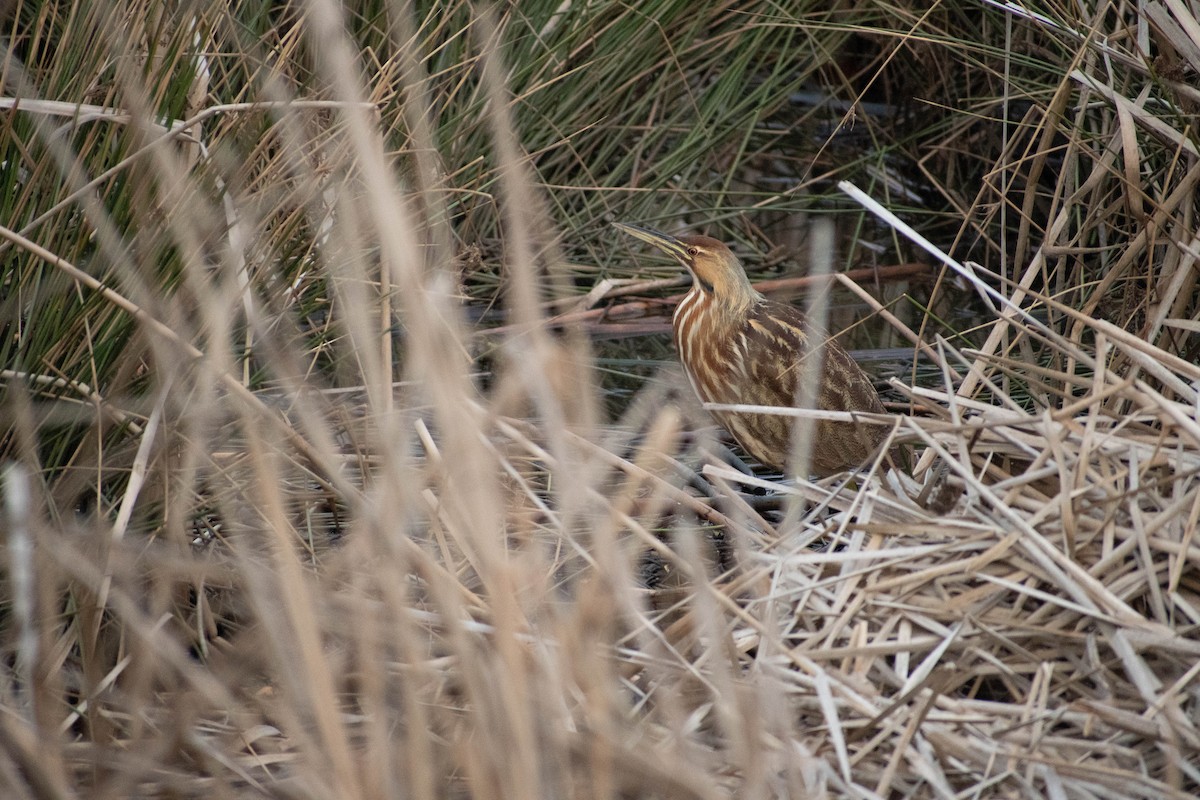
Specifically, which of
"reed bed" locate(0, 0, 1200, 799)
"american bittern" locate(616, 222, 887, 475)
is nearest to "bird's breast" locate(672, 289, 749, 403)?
"american bittern" locate(616, 222, 887, 475)

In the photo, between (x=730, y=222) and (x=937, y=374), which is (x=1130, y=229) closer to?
(x=937, y=374)

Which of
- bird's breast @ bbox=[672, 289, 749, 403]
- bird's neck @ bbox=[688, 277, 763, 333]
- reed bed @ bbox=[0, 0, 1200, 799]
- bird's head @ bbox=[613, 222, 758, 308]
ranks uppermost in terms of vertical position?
reed bed @ bbox=[0, 0, 1200, 799]

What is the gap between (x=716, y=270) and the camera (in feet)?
8.93

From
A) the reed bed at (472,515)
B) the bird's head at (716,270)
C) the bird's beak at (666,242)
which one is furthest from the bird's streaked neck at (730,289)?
the reed bed at (472,515)

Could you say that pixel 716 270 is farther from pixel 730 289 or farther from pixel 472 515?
pixel 472 515

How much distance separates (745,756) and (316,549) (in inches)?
39.3

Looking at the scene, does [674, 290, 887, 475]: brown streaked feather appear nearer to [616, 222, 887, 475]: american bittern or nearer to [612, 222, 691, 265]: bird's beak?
[616, 222, 887, 475]: american bittern

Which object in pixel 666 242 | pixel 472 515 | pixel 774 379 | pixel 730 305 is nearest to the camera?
pixel 472 515

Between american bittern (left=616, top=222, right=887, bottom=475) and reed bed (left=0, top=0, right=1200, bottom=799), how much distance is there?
0.14 m

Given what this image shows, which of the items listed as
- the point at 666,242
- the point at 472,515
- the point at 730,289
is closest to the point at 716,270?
the point at 730,289

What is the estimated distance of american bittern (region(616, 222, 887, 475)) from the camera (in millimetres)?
2475

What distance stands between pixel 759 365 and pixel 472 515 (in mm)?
1587

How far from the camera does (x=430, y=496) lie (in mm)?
1725

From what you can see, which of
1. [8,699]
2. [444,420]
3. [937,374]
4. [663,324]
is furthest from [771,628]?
[663,324]
